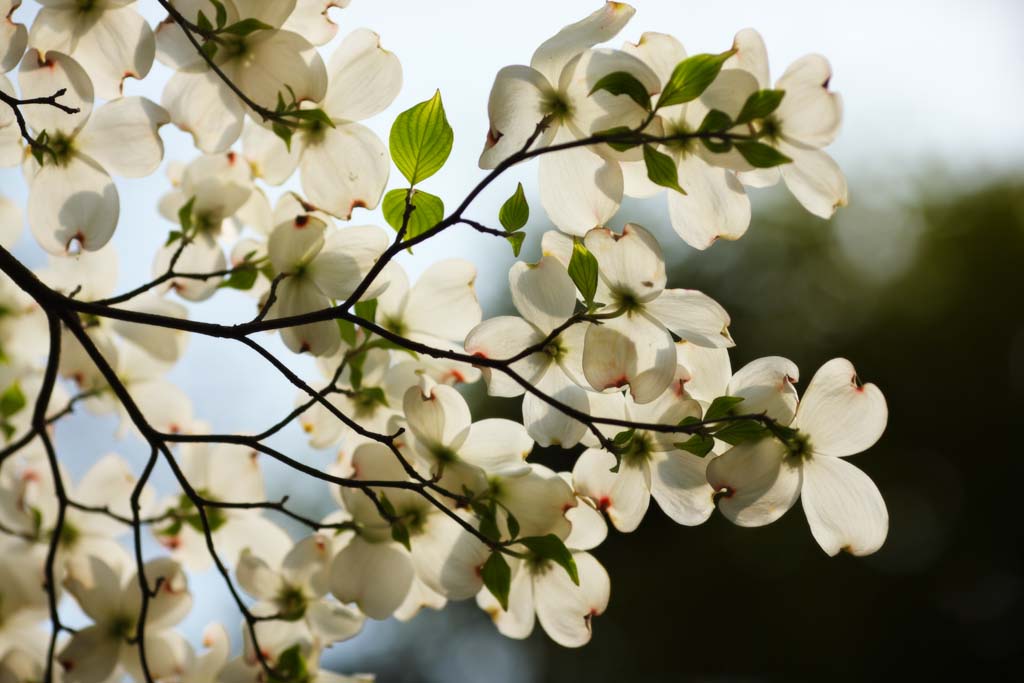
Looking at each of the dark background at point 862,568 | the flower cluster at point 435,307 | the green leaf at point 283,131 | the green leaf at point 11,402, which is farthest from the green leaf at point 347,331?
the dark background at point 862,568

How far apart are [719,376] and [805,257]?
18.3 ft

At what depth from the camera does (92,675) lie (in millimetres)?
596

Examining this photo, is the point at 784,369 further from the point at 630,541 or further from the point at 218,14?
the point at 630,541

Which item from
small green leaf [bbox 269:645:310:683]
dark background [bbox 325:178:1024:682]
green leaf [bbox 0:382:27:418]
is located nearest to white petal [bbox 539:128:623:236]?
small green leaf [bbox 269:645:310:683]

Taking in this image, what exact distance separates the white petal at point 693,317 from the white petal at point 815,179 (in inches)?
2.4

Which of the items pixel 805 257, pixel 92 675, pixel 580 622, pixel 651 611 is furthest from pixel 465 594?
pixel 805 257

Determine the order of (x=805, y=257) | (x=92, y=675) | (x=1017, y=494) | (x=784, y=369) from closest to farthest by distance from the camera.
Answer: (x=784, y=369) → (x=92, y=675) → (x=1017, y=494) → (x=805, y=257)

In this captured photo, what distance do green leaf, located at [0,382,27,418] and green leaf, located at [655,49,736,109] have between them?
578 mm

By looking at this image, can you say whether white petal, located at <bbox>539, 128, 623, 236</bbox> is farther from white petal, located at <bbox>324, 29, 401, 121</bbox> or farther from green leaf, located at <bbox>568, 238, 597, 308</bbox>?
white petal, located at <bbox>324, 29, 401, 121</bbox>

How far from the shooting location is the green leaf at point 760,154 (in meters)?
0.35

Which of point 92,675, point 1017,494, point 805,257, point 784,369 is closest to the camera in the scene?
point 784,369

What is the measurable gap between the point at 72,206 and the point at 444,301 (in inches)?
8.7

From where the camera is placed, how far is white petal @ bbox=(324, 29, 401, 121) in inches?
19.4

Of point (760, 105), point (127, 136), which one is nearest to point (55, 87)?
point (127, 136)
